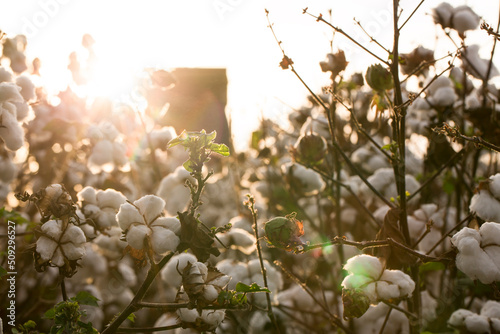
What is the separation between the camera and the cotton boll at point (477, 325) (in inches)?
58.1

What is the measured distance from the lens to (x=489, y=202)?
1.27 metres

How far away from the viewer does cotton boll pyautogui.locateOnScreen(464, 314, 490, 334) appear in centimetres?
148

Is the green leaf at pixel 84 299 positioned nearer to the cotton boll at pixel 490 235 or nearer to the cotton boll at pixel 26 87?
the cotton boll at pixel 26 87

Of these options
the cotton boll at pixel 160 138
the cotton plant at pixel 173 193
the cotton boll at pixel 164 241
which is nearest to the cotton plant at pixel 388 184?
the cotton plant at pixel 173 193

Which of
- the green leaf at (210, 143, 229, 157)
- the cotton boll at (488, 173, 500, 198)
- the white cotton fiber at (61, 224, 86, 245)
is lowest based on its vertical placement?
the white cotton fiber at (61, 224, 86, 245)

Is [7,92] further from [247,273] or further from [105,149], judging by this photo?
[247,273]

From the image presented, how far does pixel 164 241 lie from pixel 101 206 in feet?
1.64

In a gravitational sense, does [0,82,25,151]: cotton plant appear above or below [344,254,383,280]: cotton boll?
above

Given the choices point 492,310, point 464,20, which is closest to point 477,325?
point 492,310

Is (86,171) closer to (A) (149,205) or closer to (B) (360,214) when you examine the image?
(B) (360,214)

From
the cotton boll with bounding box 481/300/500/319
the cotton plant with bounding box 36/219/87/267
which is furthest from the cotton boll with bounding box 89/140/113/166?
the cotton boll with bounding box 481/300/500/319

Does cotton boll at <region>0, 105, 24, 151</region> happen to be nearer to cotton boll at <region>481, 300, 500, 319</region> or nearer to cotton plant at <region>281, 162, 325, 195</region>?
cotton plant at <region>281, 162, 325, 195</region>

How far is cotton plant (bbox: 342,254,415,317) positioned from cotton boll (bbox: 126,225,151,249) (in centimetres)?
50

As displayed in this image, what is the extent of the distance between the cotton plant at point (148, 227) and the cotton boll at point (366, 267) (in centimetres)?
46
